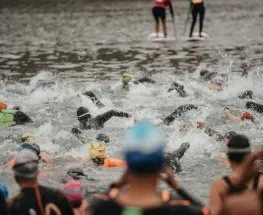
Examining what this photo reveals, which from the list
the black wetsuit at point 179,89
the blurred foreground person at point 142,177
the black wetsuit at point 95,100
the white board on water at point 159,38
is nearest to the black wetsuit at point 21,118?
the black wetsuit at point 95,100

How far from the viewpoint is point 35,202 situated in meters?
3.47

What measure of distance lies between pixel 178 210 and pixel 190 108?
26.5 feet

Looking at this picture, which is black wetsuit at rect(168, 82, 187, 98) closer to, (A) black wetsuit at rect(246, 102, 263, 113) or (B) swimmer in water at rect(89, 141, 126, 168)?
(A) black wetsuit at rect(246, 102, 263, 113)

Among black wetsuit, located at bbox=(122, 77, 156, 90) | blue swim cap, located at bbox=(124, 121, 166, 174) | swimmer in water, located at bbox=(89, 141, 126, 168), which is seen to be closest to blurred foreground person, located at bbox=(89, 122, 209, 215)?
blue swim cap, located at bbox=(124, 121, 166, 174)

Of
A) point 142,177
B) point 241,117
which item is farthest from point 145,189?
point 241,117

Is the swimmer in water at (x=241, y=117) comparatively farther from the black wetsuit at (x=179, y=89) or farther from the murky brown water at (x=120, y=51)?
the black wetsuit at (x=179, y=89)

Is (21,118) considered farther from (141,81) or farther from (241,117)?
(241,117)

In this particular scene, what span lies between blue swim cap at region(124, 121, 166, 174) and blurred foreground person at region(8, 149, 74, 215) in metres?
1.21

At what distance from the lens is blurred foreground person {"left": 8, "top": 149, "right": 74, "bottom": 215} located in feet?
11.4

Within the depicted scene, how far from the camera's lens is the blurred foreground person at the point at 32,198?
346 centimetres

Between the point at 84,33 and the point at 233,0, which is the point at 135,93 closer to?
the point at 84,33

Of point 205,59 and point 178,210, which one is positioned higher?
point 178,210

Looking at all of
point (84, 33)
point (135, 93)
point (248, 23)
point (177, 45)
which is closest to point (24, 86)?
point (135, 93)

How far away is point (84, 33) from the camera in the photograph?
24703mm
